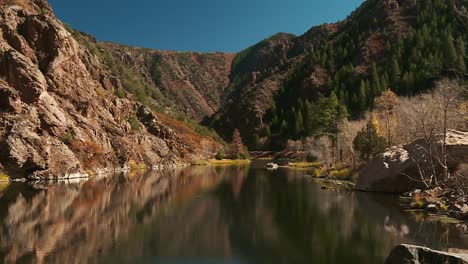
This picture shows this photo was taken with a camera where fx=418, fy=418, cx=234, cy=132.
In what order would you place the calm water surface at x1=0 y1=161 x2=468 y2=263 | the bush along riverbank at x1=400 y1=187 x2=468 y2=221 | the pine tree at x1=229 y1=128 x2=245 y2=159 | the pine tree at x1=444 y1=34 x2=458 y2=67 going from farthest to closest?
1. the pine tree at x1=229 y1=128 x2=245 y2=159
2. the pine tree at x1=444 y1=34 x2=458 y2=67
3. the bush along riverbank at x1=400 y1=187 x2=468 y2=221
4. the calm water surface at x1=0 y1=161 x2=468 y2=263

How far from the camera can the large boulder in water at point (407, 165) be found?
38.1 meters

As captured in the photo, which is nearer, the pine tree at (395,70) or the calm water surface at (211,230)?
the calm water surface at (211,230)

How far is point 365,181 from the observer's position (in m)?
46.4

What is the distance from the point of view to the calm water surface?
19.7 metres

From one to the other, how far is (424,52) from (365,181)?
15698 cm

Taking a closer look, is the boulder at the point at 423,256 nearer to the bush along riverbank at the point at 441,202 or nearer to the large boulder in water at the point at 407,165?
the bush along riverbank at the point at 441,202

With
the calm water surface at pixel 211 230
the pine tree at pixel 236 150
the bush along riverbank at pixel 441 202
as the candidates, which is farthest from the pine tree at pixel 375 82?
the bush along riverbank at pixel 441 202

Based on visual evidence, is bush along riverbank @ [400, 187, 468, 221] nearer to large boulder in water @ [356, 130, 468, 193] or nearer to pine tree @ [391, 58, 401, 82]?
large boulder in water @ [356, 130, 468, 193]

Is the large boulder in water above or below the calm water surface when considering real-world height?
above

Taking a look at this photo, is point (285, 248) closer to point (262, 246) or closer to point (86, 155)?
point (262, 246)

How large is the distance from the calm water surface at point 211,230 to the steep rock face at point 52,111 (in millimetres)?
28382

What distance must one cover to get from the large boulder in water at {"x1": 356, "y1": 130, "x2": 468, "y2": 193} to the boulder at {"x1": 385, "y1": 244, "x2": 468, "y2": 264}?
2148cm

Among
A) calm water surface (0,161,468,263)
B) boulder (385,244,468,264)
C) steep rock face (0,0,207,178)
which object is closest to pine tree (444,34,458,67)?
steep rock face (0,0,207,178)

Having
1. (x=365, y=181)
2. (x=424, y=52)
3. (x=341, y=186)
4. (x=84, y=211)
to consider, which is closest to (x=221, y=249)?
(x=84, y=211)
